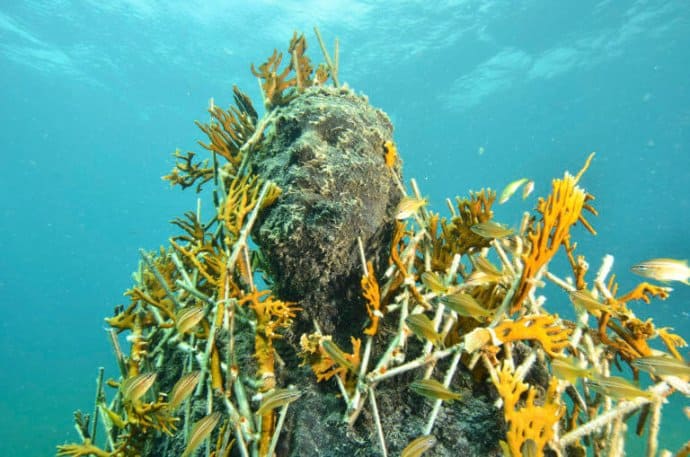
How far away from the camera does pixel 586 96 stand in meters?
51.1

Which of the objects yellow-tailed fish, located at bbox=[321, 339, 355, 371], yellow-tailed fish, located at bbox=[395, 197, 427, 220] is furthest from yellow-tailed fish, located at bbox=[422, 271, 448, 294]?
yellow-tailed fish, located at bbox=[321, 339, 355, 371]

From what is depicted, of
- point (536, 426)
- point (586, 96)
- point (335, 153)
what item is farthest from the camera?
point (586, 96)

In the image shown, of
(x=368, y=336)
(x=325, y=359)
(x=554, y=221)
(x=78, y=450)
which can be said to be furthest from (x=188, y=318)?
(x=554, y=221)

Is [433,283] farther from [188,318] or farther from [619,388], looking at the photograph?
[188,318]

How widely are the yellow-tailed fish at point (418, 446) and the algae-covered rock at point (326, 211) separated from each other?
1279 millimetres

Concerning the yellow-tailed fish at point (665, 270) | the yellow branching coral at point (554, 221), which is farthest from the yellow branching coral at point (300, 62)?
the yellow-tailed fish at point (665, 270)

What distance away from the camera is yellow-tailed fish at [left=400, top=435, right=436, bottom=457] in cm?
243

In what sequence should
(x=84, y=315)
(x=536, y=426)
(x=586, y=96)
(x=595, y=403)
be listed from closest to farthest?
(x=536, y=426), (x=595, y=403), (x=586, y=96), (x=84, y=315)

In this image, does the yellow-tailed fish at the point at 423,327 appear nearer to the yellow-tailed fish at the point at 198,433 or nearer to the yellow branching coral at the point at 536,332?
the yellow branching coral at the point at 536,332

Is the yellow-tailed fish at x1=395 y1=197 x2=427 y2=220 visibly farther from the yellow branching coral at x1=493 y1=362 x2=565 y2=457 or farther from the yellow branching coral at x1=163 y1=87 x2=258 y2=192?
the yellow branching coral at x1=163 y1=87 x2=258 y2=192

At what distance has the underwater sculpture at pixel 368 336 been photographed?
264cm

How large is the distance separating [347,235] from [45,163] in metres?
113

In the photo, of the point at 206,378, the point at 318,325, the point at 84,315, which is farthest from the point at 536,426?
the point at 84,315

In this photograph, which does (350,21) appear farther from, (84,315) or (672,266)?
(84,315)
